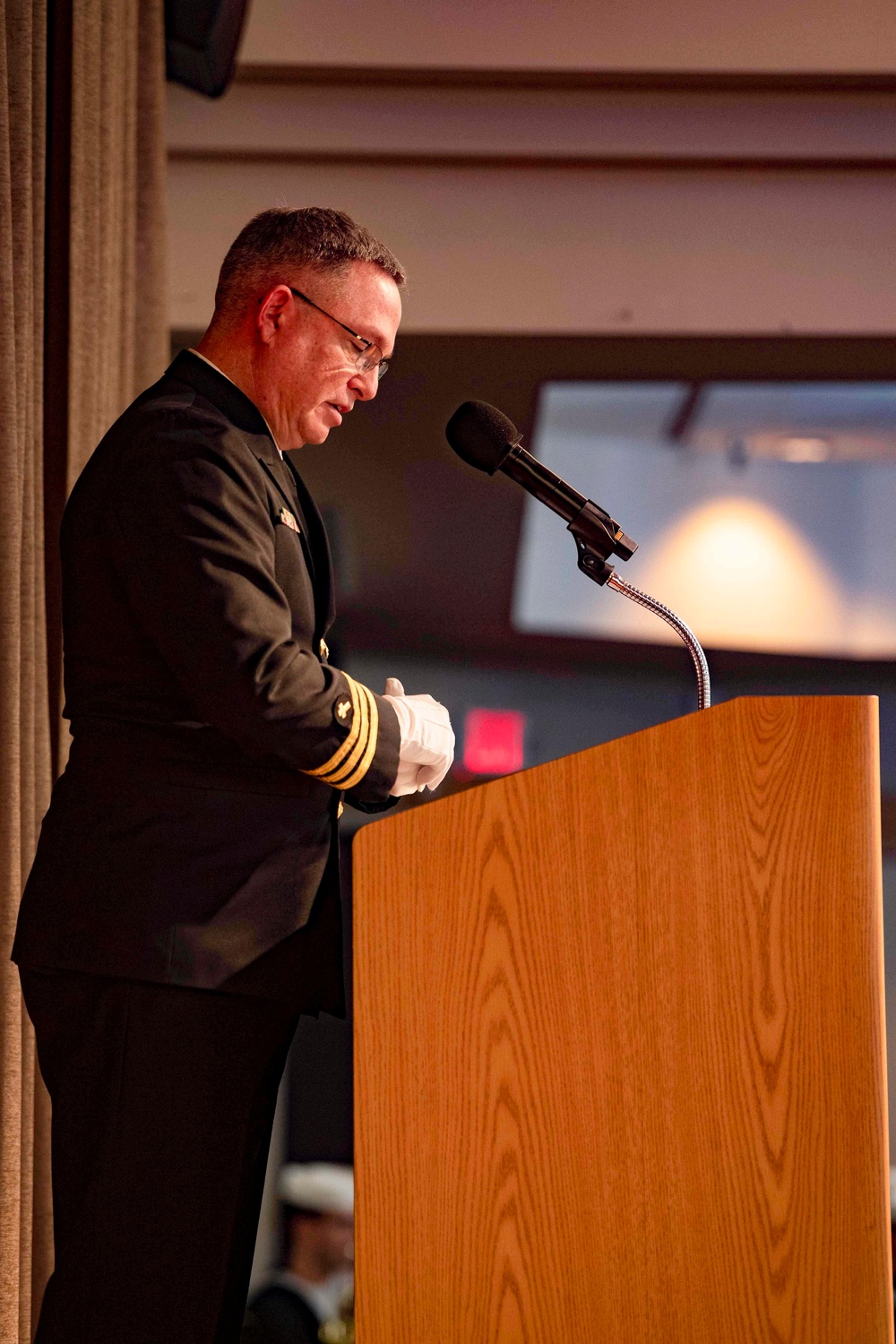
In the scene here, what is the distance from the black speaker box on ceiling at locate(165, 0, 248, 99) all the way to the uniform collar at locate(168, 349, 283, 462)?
1.46 meters

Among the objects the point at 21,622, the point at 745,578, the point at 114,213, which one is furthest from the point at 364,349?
the point at 745,578

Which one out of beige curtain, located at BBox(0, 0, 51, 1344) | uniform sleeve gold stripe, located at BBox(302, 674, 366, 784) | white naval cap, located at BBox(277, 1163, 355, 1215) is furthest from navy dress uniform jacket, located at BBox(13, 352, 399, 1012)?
white naval cap, located at BBox(277, 1163, 355, 1215)

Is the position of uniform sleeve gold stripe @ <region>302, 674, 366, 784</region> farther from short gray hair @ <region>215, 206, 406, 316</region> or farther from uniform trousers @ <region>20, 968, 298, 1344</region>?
short gray hair @ <region>215, 206, 406, 316</region>

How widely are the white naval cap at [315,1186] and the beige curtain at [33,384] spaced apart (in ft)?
2.56

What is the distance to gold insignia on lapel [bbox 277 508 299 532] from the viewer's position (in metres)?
1.09

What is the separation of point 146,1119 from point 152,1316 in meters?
0.15

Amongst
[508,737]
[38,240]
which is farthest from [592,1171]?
[508,737]

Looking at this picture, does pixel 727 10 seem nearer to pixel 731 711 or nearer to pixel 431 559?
pixel 431 559

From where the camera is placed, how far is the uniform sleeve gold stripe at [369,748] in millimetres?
1005

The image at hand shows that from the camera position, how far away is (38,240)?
1.69 metres

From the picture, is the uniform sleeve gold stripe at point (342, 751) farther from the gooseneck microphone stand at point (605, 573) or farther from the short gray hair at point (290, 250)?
the short gray hair at point (290, 250)

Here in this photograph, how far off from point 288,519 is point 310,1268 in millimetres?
1825

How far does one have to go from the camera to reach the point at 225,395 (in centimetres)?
111

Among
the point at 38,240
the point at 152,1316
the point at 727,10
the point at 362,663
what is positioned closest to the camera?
the point at 152,1316
